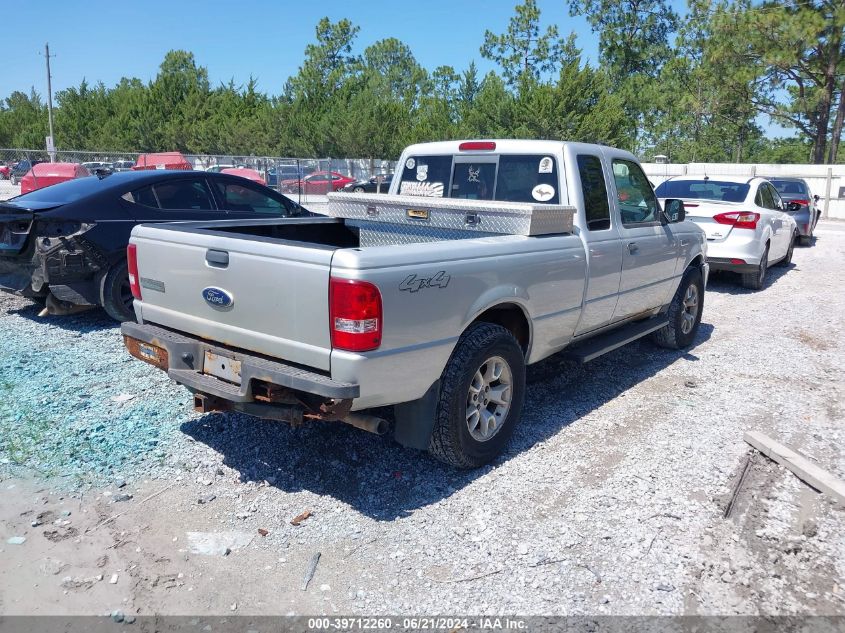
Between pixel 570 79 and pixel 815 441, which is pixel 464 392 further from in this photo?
pixel 570 79

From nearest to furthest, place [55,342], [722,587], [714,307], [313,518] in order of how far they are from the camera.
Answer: [722,587]
[313,518]
[55,342]
[714,307]

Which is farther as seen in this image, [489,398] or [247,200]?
[247,200]

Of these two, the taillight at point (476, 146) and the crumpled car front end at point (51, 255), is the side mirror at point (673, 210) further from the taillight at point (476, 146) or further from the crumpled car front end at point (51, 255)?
the crumpled car front end at point (51, 255)

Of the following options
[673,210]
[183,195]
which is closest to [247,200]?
[183,195]

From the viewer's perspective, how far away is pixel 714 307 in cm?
947

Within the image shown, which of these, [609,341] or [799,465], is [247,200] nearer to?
[609,341]

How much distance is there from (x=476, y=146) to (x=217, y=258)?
2566 mm

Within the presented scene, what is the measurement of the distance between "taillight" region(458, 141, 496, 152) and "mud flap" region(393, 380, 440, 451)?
239 centimetres

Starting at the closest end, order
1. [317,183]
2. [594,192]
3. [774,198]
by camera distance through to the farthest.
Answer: [594,192] → [774,198] → [317,183]

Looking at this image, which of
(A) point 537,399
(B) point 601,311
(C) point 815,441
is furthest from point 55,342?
(C) point 815,441

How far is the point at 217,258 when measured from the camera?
3.73m

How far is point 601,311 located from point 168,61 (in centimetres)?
8205

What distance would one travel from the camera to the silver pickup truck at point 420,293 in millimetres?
3352

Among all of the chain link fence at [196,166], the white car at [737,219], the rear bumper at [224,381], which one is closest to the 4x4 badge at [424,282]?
the rear bumper at [224,381]
